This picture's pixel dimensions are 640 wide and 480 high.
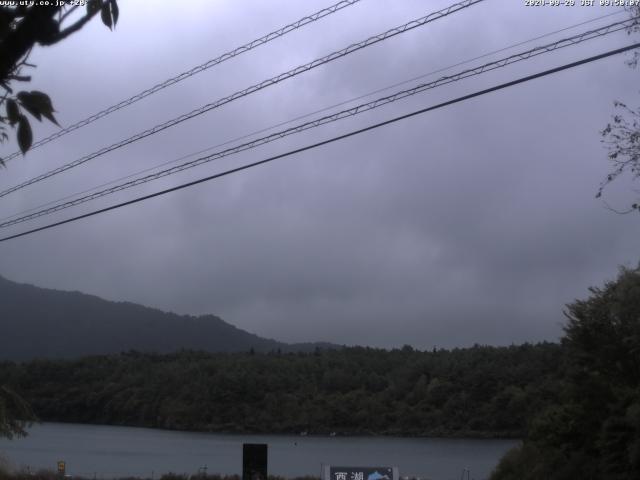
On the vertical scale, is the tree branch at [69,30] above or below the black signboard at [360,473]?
above

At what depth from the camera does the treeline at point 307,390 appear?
53.2 m

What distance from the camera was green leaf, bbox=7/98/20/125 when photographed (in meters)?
3.81

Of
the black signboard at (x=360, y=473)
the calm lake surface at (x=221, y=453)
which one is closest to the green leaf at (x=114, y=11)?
the black signboard at (x=360, y=473)

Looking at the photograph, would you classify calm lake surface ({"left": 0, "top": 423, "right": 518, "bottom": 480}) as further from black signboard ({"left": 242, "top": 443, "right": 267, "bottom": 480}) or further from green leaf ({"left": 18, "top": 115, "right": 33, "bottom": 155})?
green leaf ({"left": 18, "top": 115, "right": 33, "bottom": 155})

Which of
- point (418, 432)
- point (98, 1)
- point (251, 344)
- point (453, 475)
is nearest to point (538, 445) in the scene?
point (453, 475)

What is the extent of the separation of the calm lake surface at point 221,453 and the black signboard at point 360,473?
69.6 feet

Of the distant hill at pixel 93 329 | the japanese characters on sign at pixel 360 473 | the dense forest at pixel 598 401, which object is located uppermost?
the distant hill at pixel 93 329

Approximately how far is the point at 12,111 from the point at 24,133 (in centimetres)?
12

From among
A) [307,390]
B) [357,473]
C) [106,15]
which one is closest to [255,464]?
[357,473]

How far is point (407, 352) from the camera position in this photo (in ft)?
257

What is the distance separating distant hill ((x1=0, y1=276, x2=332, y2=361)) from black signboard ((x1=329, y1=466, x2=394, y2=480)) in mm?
80909

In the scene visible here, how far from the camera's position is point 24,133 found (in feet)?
12.5

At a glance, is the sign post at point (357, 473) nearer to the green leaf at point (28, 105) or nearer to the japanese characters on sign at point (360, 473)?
the japanese characters on sign at point (360, 473)

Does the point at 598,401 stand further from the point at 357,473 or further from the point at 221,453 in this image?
the point at 221,453
